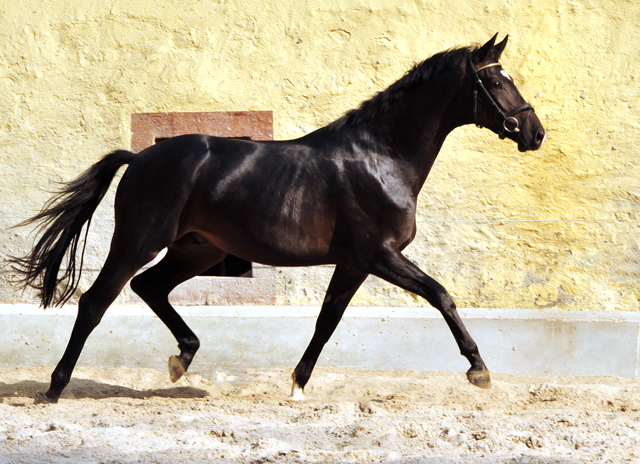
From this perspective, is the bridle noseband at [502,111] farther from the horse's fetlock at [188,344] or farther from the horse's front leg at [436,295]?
the horse's fetlock at [188,344]

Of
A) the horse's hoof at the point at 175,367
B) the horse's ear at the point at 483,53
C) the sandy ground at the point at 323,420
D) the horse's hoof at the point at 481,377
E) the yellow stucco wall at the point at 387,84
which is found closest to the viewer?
the sandy ground at the point at 323,420

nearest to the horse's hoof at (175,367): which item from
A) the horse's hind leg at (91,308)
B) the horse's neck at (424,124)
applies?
the horse's hind leg at (91,308)

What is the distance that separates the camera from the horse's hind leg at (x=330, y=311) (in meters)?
4.00

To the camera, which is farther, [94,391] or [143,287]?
[94,391]

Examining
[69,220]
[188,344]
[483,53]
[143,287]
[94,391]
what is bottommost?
[94,391]

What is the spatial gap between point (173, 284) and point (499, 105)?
2222 millimetres

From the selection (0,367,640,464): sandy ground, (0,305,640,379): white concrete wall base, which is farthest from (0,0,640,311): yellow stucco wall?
(0,367,640,464): sandy ground

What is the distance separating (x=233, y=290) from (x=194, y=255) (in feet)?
3.40

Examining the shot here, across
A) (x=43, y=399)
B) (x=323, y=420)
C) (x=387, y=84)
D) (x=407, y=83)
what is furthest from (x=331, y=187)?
(x=43, y=399)

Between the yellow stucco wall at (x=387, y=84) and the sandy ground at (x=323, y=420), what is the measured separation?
0.89 meters

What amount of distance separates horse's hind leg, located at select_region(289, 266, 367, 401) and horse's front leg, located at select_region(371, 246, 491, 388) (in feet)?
1.14

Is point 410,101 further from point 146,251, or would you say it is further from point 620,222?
point 620,222

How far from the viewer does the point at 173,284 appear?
4293 millimetres

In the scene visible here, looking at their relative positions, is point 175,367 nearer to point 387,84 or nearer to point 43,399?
point 43,399
